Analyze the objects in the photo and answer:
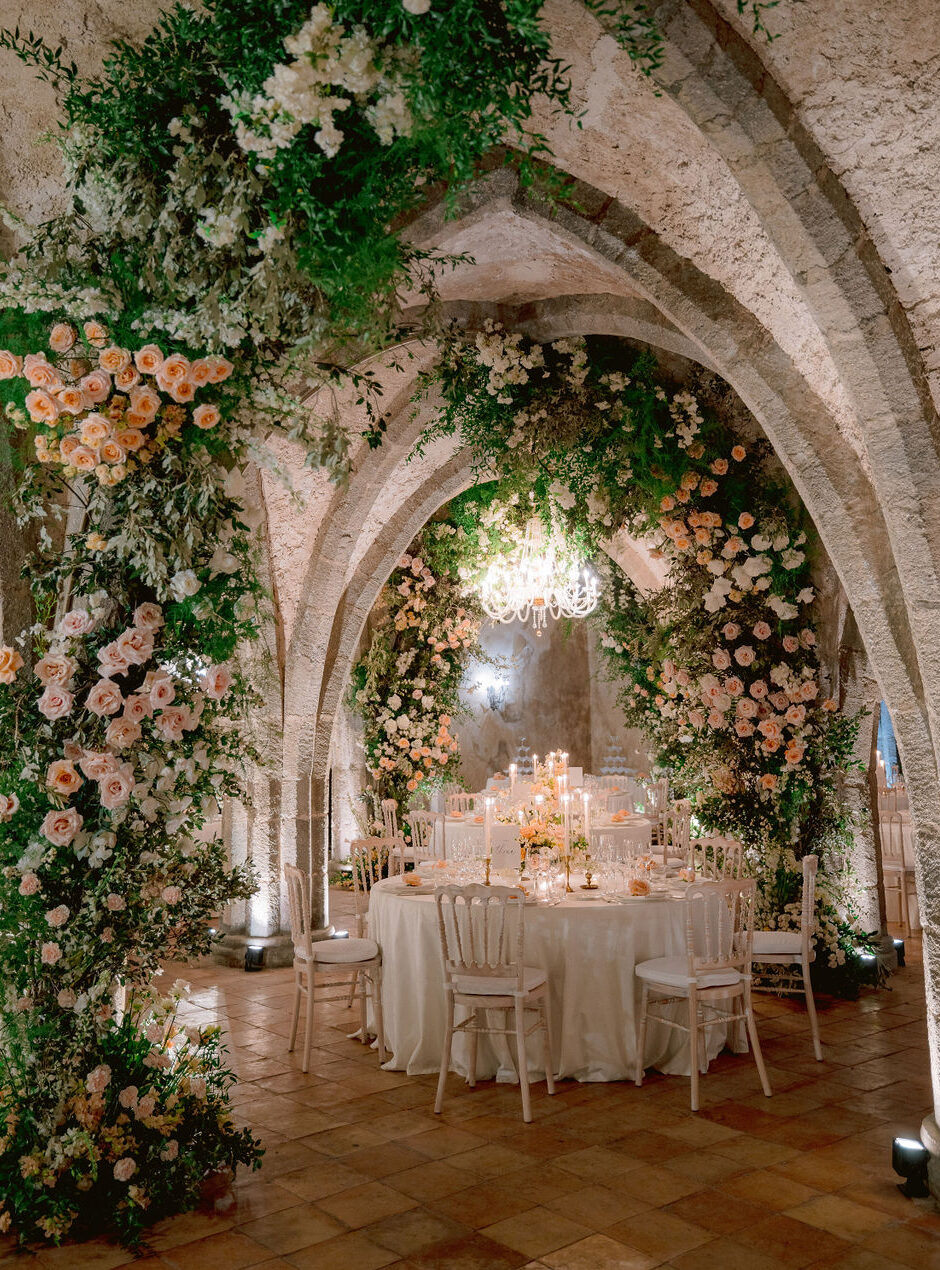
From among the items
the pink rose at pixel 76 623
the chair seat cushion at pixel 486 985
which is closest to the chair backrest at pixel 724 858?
the chair seat cushion at pixel 486 985

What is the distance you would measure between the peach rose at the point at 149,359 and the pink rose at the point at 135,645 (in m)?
0.80

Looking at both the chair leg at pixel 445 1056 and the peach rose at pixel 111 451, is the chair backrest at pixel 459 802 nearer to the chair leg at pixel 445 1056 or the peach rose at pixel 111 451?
the chair leg at pixel 445 1056

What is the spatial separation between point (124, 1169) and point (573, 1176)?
162 centimetres

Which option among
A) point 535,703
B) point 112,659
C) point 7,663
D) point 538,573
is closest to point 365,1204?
point 112,659

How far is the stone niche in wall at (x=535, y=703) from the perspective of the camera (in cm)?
1354

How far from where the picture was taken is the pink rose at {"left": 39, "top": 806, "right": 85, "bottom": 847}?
3.16 metres

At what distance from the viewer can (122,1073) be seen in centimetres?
348

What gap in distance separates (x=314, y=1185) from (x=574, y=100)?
13.6 feet

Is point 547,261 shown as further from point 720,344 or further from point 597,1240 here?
point 597,1240

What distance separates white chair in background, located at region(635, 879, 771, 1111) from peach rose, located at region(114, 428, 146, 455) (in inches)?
114

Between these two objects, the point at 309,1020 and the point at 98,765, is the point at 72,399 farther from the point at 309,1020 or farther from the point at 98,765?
the point at 309,1020

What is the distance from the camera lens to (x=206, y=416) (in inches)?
124

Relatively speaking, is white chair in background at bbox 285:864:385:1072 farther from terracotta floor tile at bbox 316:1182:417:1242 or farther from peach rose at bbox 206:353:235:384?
peach rose at bbox 206:353:235:384

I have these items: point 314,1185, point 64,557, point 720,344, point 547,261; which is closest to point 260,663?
point 64,557
